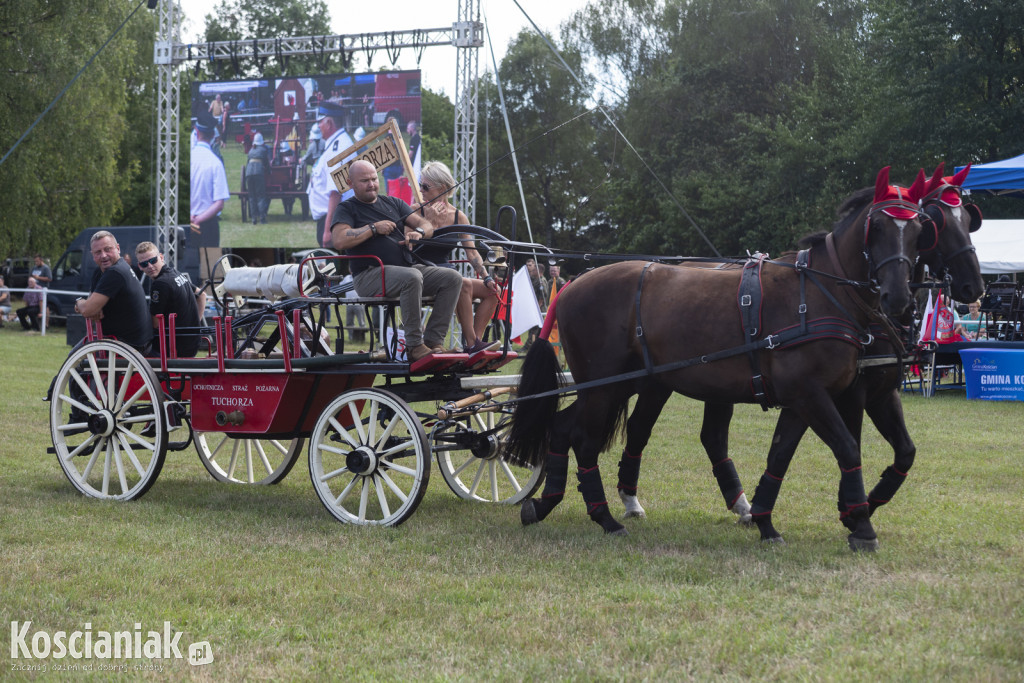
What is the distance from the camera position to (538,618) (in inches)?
163

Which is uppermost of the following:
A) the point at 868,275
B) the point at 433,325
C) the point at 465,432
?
the point at 868,275

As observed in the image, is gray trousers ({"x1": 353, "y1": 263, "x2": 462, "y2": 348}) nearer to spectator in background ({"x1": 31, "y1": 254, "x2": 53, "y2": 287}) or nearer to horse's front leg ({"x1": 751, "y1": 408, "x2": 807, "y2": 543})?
horse's front leg ({"x1": 751, "y1": 408, "x2": 807, "y2": 543})

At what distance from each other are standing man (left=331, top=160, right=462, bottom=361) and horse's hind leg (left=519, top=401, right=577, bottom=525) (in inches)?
34.9

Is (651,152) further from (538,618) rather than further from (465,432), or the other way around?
(538,618)

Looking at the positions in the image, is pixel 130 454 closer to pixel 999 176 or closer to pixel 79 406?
pixel 79 406

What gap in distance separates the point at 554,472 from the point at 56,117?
25.0 metres

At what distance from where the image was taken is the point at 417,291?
6062mm

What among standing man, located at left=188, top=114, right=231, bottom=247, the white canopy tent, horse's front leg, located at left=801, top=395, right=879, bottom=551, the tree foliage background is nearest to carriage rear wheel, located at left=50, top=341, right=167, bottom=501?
horse's front leg, located at left=801, top=395, right=879, bottom=551

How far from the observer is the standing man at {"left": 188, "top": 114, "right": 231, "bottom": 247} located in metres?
23.1

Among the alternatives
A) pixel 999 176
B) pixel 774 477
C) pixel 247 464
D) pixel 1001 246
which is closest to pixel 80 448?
pixel 247 464

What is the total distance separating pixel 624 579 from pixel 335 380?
8.69ft

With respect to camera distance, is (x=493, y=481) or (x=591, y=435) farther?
(x=493, y=481)

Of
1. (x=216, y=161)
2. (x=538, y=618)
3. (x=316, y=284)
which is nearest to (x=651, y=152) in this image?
(x=216, y=161)

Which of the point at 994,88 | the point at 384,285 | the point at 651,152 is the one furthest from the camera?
the point at 651,152
